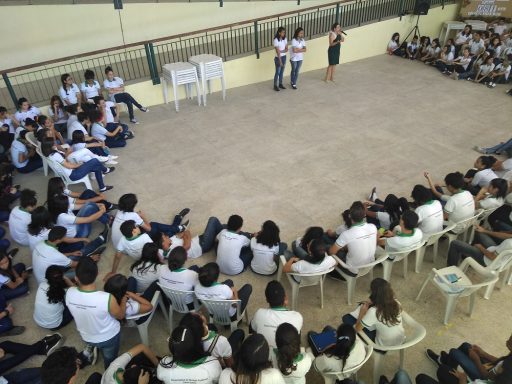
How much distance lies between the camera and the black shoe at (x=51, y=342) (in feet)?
11.2

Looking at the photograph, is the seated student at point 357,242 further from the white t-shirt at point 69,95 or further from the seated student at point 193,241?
the white t-shirt at point 69,95

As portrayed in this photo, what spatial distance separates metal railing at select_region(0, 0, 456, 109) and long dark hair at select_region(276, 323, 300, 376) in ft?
20.3

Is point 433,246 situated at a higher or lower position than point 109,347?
lower

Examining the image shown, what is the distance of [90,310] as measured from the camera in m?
2.98

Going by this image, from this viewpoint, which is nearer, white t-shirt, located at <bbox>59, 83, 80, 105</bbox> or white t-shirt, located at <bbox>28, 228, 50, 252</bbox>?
white t-shirt, located at <bbox>28, 228, 50, 252</bbox>

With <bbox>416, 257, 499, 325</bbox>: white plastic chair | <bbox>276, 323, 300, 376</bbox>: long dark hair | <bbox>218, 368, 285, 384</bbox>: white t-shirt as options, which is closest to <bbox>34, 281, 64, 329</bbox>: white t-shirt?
<bbox>218, 368, 285, 384</bbox>: white t-shirt

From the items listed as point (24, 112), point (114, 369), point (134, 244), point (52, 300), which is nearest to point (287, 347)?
point (114, 369)

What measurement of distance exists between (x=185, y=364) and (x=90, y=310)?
3.14ft

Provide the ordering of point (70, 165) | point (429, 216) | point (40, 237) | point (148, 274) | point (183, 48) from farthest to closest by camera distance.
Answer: point (183, 48), point (70, 165), point (40, 237), point (429, 216), point (148, 274)

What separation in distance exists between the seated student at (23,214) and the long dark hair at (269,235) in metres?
2.42

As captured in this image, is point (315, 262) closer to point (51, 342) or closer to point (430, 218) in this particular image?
point (430, 218)

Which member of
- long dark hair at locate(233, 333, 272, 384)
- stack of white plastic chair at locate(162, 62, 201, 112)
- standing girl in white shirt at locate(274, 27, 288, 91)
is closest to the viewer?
long dark hair at locate(233, 333, 272, 384)

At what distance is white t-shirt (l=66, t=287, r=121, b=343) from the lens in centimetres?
298

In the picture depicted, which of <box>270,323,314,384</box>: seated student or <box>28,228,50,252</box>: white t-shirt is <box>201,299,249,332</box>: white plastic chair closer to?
<box>270,323,314,384</box>: seated student
